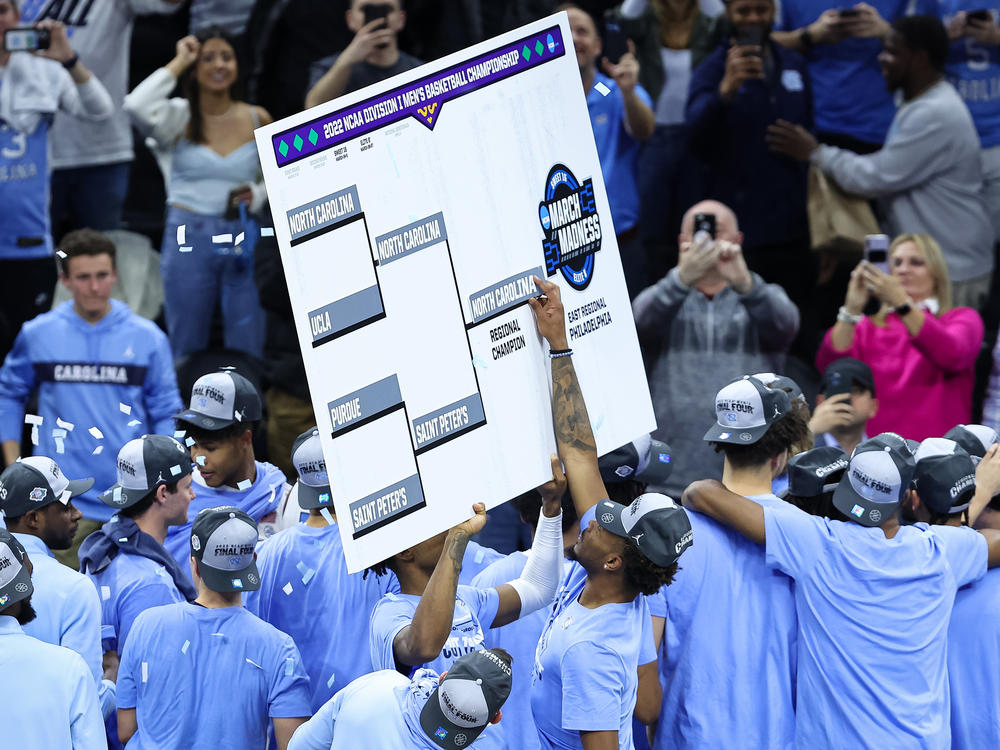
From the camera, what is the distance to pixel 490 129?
3857 mm

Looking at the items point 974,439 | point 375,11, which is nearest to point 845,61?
point 375,11

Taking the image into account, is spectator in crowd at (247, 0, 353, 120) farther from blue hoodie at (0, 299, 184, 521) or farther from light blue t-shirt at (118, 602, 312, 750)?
light blue t-shirt at (118, 602, 312, 750)

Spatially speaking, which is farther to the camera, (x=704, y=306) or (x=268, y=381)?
(x=268, y=381)

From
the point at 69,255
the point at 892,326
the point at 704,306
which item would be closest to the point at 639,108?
the point at 704,306

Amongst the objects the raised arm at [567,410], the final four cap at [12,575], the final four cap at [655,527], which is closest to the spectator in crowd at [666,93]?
the raised arm at [567,410]

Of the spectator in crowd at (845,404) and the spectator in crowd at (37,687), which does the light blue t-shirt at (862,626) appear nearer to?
the spectator in crowd at (37,687)

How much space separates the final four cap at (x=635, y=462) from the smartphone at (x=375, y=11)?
4.01 metres

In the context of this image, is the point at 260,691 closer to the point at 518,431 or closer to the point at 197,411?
the point at 518,431

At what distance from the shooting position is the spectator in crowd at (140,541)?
4582mm

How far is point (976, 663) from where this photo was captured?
4496mm

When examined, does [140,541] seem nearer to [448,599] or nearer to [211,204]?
[448,599]

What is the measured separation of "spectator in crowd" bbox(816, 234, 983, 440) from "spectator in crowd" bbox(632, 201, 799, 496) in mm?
437

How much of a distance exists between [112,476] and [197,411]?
199 centimetres

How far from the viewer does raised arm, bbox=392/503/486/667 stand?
3574 millimetres
